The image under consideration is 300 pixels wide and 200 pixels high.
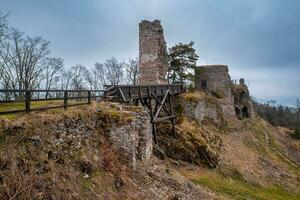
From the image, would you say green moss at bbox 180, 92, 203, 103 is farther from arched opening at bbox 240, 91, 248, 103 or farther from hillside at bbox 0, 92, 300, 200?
arched opening at bbox 240, 91, 248, 103

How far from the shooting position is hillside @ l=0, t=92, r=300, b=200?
8648mm

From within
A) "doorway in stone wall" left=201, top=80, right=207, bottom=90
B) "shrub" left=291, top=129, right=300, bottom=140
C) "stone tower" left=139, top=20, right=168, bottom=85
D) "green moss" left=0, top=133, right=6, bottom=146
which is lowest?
"shrub" left=291, top=129, right=300, bottom=140

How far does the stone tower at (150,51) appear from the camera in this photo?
3045 centimetres

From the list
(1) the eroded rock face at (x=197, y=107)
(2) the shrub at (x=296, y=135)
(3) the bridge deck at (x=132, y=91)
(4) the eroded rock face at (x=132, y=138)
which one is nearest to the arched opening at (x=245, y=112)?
(1) the eroded rock face at (x=197, y=107)

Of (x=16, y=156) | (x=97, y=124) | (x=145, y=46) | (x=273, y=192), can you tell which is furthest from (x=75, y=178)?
(x=145, y=46)

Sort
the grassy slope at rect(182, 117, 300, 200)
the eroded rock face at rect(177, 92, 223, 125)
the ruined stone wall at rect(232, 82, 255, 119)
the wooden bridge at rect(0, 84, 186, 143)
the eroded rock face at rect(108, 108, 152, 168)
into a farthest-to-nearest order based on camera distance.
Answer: the ruined stone wall at rect(232, 82, 255, 119) → the eroded rock face at rect(177, 92, 223, 125) → the grassy slope at rect(182, 117, 300, 200) → the wooden bridge at rect(0, 84, 186, 143) → the eroded rock face at rect(108, 108, 152, 168)

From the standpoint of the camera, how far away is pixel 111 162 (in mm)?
12078

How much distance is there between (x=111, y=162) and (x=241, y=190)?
1075 centimetres

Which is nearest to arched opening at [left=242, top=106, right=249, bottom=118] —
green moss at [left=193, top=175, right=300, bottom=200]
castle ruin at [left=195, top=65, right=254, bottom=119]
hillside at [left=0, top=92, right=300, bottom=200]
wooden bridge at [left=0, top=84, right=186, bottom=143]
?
castle ruin at [left=195, top=65, right=254, bottom=119]

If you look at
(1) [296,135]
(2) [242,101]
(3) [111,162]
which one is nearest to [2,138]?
(3) [111,162]

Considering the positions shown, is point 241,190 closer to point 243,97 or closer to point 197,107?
point 197,107

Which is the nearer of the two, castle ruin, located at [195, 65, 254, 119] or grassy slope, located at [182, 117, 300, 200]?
grassy slope, located at [182, 117, 300, 200]

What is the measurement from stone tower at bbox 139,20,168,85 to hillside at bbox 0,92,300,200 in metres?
6.47

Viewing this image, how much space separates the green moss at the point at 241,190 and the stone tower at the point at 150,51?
12.2 meters
